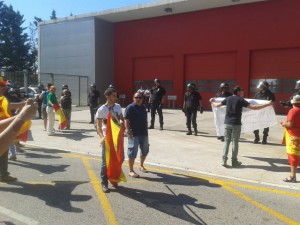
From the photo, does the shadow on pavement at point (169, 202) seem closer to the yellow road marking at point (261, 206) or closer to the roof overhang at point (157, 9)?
the yellow road marking at point (261, 206)

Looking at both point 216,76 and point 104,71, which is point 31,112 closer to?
point 216,76

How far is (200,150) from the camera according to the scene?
9875 mm

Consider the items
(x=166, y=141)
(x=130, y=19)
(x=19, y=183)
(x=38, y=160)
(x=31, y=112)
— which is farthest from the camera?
(x=130, y=19)

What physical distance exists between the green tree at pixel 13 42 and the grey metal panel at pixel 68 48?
21612 millimetres

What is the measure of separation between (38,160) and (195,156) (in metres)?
3.96

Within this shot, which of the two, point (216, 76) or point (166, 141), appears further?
point (216, 76)

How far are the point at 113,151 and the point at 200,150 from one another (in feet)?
14.9

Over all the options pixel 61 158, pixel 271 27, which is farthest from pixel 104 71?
pixel 61 158

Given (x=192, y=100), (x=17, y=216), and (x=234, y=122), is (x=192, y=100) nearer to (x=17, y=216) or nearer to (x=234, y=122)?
(x=234, y=122)

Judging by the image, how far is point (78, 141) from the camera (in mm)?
11391

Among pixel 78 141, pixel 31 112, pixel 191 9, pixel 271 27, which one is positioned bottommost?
pixel 78 141

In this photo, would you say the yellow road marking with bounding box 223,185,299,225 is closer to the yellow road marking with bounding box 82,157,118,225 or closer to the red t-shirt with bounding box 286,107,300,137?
the red t-shirt with bounding box 286,107,300,137

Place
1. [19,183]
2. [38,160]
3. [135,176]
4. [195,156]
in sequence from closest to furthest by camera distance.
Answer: [19,183] → [135,176] → [38,160] → [195,156]

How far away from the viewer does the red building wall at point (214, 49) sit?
70.2 feet
